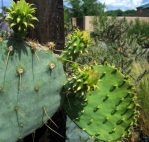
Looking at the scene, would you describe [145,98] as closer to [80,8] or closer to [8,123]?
[8,123]

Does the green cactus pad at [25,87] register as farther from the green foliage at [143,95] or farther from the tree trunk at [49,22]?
the green foliage at [143,95]

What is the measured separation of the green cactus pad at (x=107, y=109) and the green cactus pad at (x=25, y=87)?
0.89 ft

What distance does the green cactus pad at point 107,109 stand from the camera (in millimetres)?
3824

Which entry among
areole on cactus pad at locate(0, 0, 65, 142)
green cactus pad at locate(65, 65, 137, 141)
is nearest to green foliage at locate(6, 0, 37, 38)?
areole on cactus pad at locate(0, 0, 65, 142)

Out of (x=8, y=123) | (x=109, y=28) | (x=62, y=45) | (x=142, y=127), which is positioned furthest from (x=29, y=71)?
(x=109, y=28)

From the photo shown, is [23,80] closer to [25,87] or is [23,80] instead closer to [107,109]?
[25,87]

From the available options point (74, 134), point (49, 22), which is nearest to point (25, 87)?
point (49, 22)

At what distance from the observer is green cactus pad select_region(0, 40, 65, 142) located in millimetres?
3438

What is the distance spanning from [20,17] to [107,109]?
96cm

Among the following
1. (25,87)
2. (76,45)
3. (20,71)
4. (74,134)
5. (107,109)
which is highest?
(76,45)

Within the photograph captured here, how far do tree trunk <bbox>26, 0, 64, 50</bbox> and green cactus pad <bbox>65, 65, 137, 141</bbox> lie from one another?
406 mm

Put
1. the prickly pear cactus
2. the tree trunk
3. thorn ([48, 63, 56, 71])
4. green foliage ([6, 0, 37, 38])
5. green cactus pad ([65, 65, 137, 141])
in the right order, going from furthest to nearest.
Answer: the prickly pear cactus → the tree trunk → green cactus pad ([65, 65, 137, 141]) → thorn ([48, 63, 56, 71]) → green foliage ([6, 0, 37, 38])

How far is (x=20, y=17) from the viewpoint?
11.3 ft

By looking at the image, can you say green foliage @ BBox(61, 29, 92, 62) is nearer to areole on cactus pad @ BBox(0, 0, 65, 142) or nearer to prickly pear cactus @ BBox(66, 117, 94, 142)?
areole on cactus pad @ BBox(0, 0, 65, 142)
